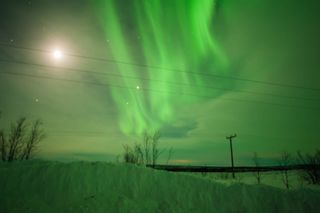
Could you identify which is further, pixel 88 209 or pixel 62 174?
pixel 62 174

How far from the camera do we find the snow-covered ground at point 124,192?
1284 cm

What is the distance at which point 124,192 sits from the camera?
1430cm

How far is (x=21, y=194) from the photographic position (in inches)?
511

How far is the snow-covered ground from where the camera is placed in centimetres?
1284

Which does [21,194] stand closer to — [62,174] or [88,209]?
[62,174]

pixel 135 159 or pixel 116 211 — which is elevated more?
pixel 135 159

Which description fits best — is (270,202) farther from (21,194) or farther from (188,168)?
(188,168)

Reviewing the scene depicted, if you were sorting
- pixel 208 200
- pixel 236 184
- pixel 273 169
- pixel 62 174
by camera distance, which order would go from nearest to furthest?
pixel 62 174 → pixel 208 200 → pixel 236 184 → pixel 273 169

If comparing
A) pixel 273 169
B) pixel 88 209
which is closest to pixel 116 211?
pixel 88 209

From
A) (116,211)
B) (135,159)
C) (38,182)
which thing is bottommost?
(116,211)

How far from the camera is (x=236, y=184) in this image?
16.6 meters

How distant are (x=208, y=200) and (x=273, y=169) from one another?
54.3m

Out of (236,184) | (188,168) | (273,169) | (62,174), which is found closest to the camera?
(62,174)

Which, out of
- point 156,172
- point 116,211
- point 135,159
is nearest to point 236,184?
point 156,172
